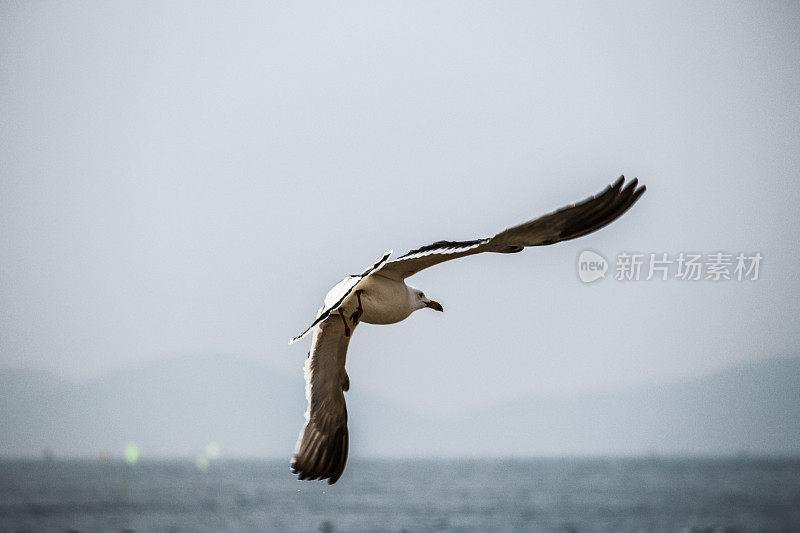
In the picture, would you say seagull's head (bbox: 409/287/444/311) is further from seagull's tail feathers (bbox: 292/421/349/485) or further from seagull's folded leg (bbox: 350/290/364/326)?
seagull's tail feathers (bbox: 292/421/349/485)

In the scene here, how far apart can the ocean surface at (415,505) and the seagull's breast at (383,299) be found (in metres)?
32.8

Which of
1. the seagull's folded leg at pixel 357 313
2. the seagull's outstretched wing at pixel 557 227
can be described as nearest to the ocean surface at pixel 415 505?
the seagull's folded leg at pixel 357 313

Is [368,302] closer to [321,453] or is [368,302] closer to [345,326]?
[345,326]

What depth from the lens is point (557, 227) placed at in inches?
206

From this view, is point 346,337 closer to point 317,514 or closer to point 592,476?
point 317,514

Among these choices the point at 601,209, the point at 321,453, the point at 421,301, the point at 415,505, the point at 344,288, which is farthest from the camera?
the point at 415,505

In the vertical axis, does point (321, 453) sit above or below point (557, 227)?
below

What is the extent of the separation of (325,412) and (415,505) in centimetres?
4277

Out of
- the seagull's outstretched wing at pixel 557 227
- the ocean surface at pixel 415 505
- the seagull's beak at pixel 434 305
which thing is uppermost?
the seagull's outstretched wing at pixel 557 227

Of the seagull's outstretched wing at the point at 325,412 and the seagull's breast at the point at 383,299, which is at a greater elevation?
the seagull's breast at the point at 383,299

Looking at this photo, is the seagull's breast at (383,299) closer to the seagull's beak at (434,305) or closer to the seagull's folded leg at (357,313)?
the seagull's folded leg at (357,313)

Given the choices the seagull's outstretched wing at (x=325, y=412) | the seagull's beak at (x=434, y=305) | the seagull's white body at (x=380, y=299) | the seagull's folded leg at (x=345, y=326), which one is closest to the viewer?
the seagull's white body at (x=380, y=299)

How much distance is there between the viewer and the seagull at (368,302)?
5.14m

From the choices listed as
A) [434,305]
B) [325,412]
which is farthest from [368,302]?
[325,412]
